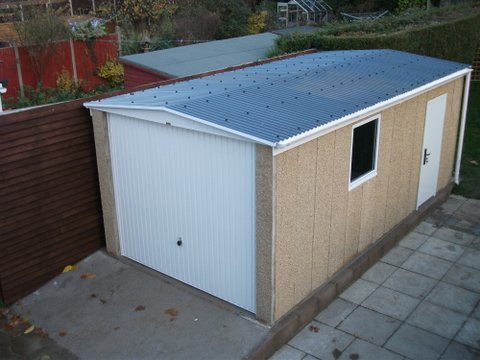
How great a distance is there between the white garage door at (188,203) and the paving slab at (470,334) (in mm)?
2510

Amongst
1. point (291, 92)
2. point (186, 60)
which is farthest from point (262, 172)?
point (186, 60)

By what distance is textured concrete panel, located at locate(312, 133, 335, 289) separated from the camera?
6305 mm

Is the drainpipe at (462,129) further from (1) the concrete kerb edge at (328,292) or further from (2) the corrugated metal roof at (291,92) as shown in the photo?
(1) the concrete kerb edge at (328,292)

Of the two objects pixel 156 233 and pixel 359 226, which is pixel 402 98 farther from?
pixel 156 233

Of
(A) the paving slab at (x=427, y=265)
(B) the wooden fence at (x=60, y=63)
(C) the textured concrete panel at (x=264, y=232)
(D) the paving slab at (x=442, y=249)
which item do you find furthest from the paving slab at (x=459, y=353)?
(B) the wooden fence at (x=60, y=63)

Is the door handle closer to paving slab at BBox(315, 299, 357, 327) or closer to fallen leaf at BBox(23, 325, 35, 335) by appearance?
paving slab at BBox(315, 299, 357, 327)

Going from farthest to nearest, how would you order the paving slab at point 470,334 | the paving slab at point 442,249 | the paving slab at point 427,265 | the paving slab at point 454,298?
1. the paving slab at point 442,249
2. the paving slab at point 427,265
3. the paving slab at point 454,298
4. the paving slab at point 470,334

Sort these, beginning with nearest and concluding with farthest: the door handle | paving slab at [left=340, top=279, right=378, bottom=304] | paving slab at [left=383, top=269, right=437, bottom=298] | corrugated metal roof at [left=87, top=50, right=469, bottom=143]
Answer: corrugated metal roof at [left=87, top=50, right=469, bottom=143] < paving slab at [left=340, top=279, right=378, bottom=304] < paving slab at [left=383, top=269, right=437, bottom=298] < the door handle

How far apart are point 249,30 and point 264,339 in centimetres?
2305

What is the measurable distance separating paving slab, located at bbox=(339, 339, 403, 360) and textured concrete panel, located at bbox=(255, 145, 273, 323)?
0.95 meters

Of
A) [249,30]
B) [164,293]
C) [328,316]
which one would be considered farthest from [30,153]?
[249,30]

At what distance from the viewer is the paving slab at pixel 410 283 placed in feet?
23.5

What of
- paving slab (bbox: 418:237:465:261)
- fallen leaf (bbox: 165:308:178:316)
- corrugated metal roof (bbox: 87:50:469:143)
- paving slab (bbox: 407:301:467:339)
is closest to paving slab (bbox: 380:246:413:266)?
paving slab (bbox: 418:237:465:261)

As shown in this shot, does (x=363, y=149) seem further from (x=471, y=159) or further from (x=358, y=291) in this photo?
(x=471, y=159)
